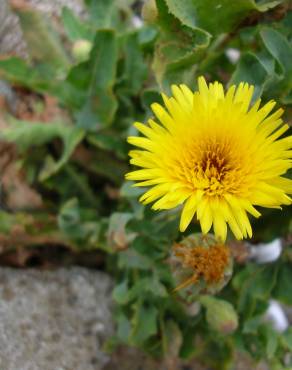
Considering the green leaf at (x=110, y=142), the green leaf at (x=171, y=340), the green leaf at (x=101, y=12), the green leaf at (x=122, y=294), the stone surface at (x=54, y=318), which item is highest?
the green leaf at (x=101, y=12)

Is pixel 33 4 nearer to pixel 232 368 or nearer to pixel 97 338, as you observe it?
pixel 97 338

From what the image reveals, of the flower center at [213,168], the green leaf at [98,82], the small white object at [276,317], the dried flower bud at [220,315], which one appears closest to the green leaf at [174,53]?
the green leaf at [98,82]

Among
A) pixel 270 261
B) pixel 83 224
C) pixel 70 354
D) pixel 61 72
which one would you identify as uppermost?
pixel 61 72

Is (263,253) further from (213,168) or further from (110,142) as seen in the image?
(213,168)

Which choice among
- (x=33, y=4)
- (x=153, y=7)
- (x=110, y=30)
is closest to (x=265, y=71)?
(x=153, y=7)

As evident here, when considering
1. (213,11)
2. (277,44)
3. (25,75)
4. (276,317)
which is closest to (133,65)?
(25,75)

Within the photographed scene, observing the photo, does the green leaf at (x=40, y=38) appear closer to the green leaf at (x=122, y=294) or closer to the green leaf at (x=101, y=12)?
the green leaf at (x=101, y=12)
